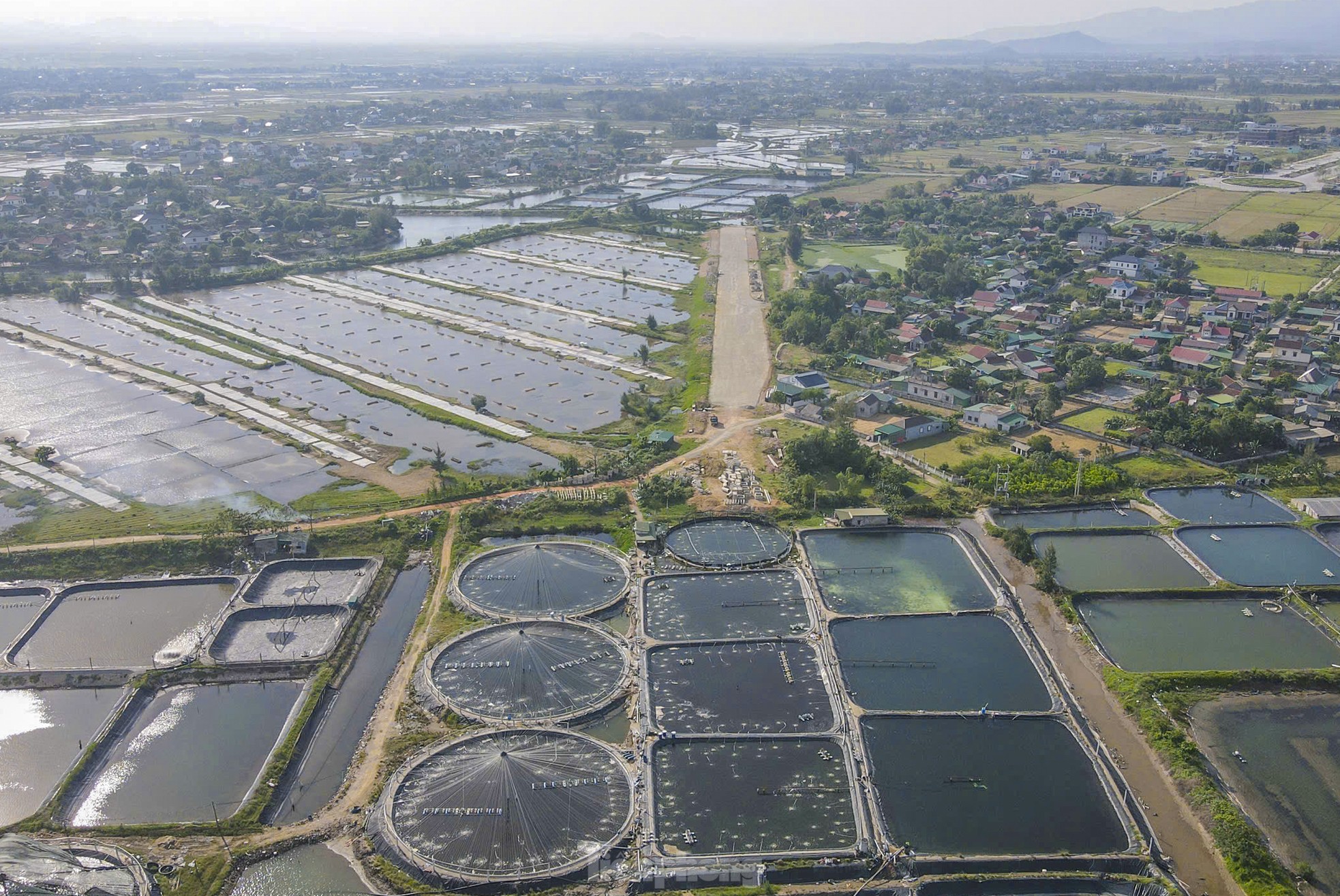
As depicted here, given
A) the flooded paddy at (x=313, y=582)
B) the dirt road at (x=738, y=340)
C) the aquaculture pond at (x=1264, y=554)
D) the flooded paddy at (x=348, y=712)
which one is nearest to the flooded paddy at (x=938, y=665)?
the aquaculture pond at (x=1264, y=554)

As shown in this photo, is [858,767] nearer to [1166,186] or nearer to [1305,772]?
[1305,772]

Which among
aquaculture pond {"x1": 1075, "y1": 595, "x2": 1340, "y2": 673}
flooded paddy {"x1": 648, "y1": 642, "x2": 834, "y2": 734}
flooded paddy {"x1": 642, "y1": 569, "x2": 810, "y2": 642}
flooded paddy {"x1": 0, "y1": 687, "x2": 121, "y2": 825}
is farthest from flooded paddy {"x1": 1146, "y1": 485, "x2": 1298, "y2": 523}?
flooded paddy {"x1": 0, "y1": 687, "x2": 121, "y2": 825}

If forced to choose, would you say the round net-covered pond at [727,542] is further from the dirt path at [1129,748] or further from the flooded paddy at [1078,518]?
the flooded paddy at [1078,518]

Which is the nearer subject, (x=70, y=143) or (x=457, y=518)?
(x=457, y=518)

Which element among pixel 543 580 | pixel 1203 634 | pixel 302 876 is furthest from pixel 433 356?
pixel 1203 634

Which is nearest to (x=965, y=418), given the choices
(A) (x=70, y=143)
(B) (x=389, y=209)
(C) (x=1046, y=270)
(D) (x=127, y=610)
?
(C) (x=1046, y=270)

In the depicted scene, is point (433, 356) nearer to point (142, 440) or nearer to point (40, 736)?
point (142, 440)
